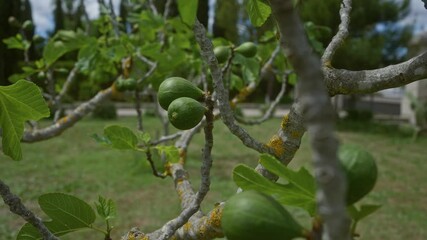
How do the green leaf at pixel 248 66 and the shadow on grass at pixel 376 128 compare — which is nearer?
the green leaf at pixel 248 66

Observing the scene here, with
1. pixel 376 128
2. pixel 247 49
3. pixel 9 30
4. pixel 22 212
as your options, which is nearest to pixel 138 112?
pixel 247 49

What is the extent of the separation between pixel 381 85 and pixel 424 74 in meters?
0.10

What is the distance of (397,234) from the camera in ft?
19.8

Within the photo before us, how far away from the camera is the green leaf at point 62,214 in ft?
3.46

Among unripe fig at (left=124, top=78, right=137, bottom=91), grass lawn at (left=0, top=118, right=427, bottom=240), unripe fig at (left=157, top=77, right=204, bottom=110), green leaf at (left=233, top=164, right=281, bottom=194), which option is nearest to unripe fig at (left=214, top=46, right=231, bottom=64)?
unripe fig at (left=157, top=77, right=204, bottom=110)

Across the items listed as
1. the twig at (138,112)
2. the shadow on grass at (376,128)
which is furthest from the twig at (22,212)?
the shadow on grass at (376,128)

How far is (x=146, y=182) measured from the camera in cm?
841

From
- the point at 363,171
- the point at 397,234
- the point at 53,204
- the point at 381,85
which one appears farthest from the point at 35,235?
the point at 397,234

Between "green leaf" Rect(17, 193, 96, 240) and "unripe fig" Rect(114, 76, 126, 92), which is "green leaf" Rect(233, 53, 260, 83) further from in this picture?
"green leaf" Rect(17, 193, 96, 240)

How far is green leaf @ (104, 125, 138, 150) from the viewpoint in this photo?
163 centimetres

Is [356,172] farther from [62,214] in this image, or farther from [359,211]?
[62,214]

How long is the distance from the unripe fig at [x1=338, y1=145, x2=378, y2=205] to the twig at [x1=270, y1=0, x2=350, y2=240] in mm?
288

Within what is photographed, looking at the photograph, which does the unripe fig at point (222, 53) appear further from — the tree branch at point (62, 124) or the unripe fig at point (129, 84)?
the tree branch at point (62, 124)

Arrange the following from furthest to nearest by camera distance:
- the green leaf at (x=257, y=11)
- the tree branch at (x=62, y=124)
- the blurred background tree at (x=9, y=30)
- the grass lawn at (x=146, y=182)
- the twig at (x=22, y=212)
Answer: the blurred background tree at (x=9, y=30), the grass lawn at (x=146, y=182), the tree branch at (x=62, y=124), the green leaf at (x=257, y=11), the twig at (x=22, y=212)
